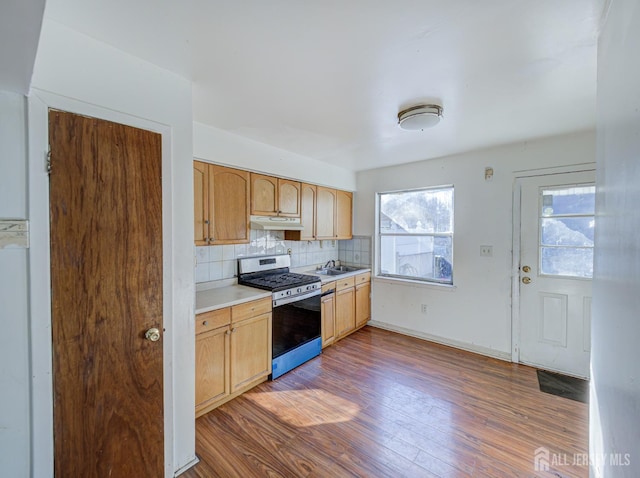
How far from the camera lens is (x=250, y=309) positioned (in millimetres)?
2373

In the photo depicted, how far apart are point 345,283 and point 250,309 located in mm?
1483

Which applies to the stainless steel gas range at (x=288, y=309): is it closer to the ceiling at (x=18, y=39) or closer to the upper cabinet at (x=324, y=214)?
the upper cabinet at (x=324, y=214)

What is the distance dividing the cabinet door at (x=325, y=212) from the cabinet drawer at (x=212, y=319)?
1.63 meters

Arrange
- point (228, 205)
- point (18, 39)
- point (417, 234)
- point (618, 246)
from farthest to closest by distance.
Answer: point (417, 234)
point (228, 205)
point (618, 246)
point (18, 39)

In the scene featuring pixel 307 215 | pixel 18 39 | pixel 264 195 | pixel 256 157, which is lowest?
pixel 307 215

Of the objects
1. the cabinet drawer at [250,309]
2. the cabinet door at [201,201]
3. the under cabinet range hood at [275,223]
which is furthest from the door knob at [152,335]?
the under cabinet range hood at [275,223]

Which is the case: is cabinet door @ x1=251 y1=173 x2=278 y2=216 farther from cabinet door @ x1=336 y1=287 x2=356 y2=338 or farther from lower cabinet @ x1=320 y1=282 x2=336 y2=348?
cabinet door @ x1=336 y1=287 x2=356 y2=338

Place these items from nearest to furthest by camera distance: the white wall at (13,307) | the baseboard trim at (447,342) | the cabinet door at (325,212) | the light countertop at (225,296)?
the white wall at (13,307), the light countertop at (225,296), the baseboard trim at (447,342), the cabinet door at (325,212)

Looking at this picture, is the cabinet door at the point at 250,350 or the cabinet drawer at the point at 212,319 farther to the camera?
the cabinet door at the point at 250,350

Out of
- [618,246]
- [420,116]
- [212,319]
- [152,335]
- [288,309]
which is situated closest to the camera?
[618,246]

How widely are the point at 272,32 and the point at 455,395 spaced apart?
289 centimetres

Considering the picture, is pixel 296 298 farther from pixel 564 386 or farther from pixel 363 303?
pixel 564 386

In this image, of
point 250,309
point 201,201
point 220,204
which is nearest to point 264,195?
point 220,204

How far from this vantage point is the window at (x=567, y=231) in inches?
98.8
